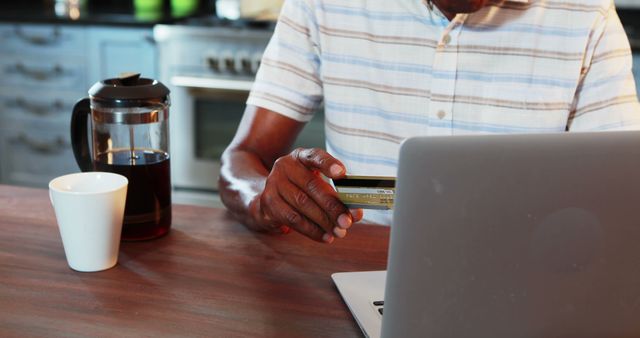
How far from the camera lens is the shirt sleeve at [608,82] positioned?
49.6 inches

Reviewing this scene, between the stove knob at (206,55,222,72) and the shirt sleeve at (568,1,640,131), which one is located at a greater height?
the shirt sleeve at (568,1,640,131)

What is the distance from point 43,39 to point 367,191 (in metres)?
2.31

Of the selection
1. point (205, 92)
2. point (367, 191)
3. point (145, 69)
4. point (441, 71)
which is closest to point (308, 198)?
point (367, 191)

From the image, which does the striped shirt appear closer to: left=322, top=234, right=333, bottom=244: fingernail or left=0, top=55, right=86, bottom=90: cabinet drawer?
left=322, top=234, right=333, bottom=244: fingernail

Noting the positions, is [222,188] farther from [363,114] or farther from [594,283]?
[594,283]

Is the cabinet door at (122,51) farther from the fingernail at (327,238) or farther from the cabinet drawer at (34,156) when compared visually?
the fingernail at (327,238)

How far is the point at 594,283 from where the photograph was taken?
0.67 meters

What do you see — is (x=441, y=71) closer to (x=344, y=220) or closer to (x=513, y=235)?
(x=344, y=220)

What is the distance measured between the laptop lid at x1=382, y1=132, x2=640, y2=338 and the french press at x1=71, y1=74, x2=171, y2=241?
46 cm

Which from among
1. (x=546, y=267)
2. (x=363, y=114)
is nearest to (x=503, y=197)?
(x=546, y=267)

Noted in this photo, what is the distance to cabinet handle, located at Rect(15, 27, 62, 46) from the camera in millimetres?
2816

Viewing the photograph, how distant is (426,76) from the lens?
4.38 feet

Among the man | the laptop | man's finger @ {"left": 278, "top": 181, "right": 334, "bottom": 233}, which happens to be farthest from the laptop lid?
the man

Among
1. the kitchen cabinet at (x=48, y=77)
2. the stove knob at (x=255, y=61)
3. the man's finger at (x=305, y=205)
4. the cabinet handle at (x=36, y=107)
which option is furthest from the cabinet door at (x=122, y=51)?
Answer: the man's finger at (x=305, y=205)
